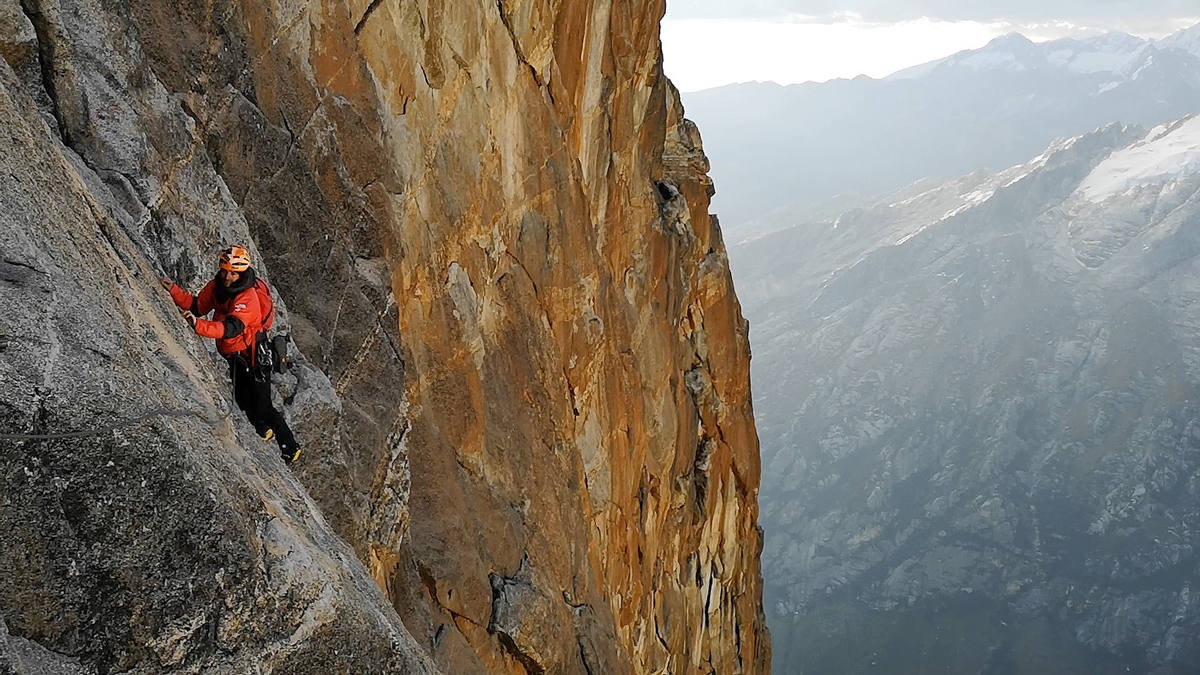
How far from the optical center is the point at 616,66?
83.8ft

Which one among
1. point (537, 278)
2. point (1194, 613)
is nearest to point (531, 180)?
point (537, 278)

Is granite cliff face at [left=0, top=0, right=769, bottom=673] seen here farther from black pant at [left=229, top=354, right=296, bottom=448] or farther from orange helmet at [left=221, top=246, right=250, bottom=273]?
orange helmet at [left=221, top=246, right=250, bottom=273]

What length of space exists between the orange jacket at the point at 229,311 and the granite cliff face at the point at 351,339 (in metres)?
0.30

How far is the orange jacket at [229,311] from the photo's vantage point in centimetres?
838

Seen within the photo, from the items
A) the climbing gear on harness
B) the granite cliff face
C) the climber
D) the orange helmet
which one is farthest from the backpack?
the climbing gear on harness

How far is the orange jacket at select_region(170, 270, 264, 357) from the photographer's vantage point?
8.38m

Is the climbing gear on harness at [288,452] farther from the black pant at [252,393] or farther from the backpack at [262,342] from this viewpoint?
the backpack at [262,342]

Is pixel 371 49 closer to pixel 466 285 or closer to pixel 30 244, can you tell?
pixel 466 285

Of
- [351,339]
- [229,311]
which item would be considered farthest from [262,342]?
[351,339]

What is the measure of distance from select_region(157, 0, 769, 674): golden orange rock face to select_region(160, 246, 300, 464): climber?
1.89 m

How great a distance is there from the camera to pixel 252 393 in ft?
28.9

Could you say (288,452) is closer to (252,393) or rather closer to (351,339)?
(252,393)

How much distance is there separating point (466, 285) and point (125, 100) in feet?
27.3

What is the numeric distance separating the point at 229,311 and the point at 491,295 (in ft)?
32.5
